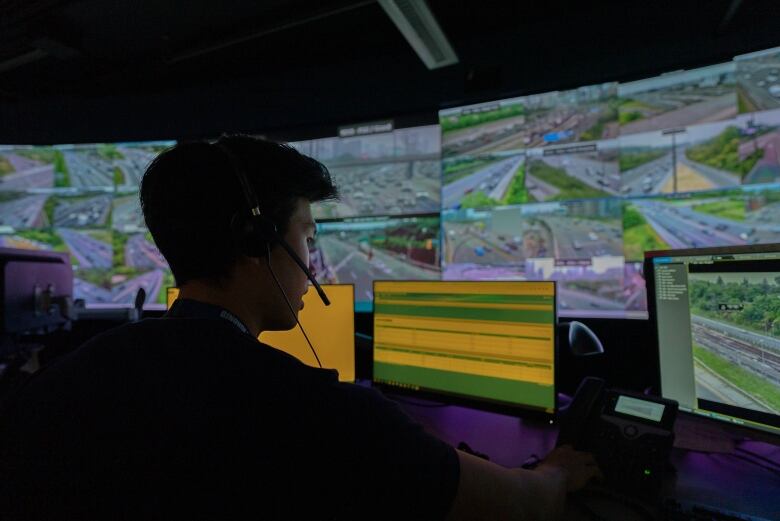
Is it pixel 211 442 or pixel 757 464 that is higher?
pixel 211 442

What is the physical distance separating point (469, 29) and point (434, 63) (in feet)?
1.00

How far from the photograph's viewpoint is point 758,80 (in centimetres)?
158

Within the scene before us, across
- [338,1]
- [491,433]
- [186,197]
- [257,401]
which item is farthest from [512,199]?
[257,401]

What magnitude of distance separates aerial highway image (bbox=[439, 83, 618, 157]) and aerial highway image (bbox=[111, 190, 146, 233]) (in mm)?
2028

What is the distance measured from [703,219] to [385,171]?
148cm

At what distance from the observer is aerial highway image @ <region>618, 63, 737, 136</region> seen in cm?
164

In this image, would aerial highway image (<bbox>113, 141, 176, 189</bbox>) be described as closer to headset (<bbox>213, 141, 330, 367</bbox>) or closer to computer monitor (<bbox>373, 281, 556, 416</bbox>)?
computer monitor (<bbox>373, 281, 556, 416</bbox>)

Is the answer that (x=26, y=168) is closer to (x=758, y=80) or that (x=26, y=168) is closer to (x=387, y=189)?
(x=387, y=189)

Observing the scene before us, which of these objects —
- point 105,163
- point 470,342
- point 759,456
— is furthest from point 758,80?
point 105,163

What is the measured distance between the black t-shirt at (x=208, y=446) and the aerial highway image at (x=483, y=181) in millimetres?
1668

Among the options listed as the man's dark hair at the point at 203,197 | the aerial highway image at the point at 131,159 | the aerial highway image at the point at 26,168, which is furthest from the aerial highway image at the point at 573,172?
the aerial highway image at the point at 26,168

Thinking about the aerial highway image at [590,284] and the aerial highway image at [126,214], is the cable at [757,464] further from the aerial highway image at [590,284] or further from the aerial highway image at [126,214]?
the aerial highway image at [126,214]

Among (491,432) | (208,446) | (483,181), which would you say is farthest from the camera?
(483,181)

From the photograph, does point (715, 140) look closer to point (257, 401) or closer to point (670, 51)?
point (670, 51)
